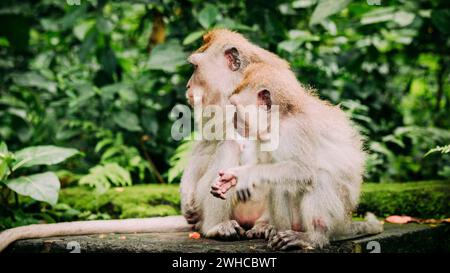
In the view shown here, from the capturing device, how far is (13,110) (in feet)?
22.0

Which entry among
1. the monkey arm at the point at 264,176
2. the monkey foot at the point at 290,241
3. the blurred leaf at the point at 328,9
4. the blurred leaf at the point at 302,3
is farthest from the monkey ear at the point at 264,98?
the blurred leaf at the point at 302,3

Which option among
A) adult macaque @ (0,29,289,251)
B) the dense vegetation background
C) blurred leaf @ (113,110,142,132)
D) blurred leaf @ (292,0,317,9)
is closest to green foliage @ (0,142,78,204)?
adult macaque @ (0,29,289,251)

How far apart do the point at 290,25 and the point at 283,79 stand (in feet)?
12.5

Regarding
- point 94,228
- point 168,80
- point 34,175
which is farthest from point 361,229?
point 168,80

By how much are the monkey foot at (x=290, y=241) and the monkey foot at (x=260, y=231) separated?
253 mm

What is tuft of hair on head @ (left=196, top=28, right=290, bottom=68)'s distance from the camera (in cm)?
410

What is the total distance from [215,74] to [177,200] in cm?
193

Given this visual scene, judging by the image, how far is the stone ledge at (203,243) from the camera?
3635 mm

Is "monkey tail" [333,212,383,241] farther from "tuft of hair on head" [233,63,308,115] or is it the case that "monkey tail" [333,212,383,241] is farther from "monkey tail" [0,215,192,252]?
"monkey tail" [0,215,192,252]

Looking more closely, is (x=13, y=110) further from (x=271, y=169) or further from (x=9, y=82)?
(x=271, y=169)

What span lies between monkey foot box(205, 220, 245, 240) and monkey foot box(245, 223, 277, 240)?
0.06 metres

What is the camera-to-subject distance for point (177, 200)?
5719 mm

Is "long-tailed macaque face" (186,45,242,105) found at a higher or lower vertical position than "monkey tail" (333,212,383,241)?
higher
